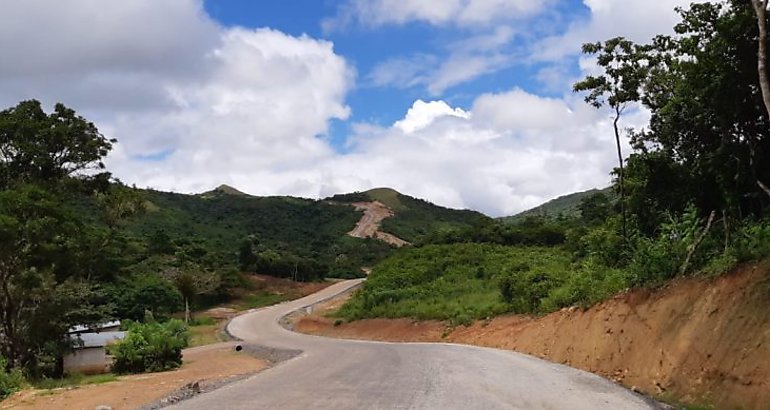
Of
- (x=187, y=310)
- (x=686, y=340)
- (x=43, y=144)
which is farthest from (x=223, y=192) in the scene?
(x=686, y=340)

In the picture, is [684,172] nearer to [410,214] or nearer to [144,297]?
[144,297]

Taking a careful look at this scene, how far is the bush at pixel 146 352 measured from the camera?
83.9 ft

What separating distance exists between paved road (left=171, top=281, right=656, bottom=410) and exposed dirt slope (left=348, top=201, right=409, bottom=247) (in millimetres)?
99540

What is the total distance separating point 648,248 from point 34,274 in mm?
20796

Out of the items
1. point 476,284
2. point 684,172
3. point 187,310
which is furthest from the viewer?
point 187,310

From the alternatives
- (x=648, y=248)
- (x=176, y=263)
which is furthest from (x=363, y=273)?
(x=648, y=248)

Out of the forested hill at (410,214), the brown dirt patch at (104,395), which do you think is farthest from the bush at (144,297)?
the forested hill at (410,214)

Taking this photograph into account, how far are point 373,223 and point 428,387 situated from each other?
123521mm

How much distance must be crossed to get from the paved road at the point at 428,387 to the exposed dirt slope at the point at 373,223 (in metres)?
99.5

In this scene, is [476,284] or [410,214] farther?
[410,214]

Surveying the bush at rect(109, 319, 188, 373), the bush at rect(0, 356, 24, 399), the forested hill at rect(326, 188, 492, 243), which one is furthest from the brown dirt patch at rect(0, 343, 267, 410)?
the forested hill at rect(326, 188, 492, 243)

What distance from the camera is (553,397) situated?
11188 mm

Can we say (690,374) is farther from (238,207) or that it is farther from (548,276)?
(238,207)

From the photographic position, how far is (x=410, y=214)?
149 meters
